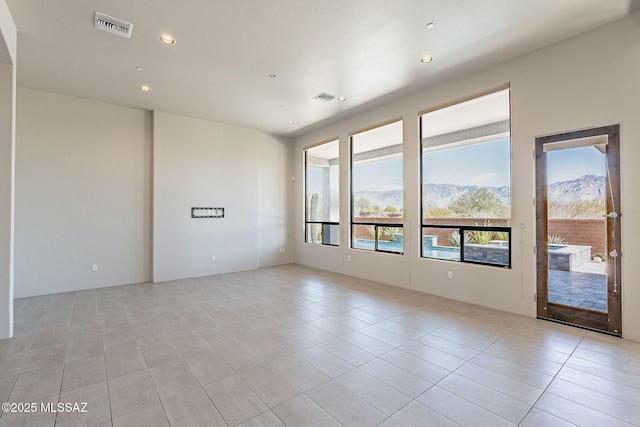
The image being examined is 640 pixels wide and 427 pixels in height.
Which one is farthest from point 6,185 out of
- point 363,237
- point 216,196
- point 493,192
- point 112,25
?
point 493,192

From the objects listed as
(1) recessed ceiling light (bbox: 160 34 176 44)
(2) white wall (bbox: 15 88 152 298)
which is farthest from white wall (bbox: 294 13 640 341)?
(2) white wall (bbox: 15 88 152 298)

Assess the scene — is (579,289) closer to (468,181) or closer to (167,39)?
(468,181)

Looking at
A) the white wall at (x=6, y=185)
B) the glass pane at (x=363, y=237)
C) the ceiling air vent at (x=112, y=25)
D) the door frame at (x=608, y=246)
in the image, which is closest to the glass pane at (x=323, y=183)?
the glass pane at (x=363, y=237)

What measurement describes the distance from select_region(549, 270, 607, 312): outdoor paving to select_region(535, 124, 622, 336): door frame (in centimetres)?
5

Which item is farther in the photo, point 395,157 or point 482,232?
point 395,157

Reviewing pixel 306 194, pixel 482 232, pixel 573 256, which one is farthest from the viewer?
pixel 306 194

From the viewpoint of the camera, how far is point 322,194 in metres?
7.71

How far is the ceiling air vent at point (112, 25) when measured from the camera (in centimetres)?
308

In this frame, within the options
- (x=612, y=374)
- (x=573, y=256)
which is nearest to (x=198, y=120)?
(x=573, y=256)

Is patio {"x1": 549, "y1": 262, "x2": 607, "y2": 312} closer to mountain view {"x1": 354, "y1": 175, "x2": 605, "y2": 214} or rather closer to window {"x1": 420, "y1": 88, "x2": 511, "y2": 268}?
window {"x1": 420, "y1": 88, "x2": 511, "y2": 268}

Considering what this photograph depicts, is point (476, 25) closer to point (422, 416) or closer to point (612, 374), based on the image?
point (612, 374)

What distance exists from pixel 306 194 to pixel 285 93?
3264mm

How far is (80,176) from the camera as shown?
5277 mm

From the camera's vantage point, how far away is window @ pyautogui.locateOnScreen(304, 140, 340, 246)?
708 centimetres
